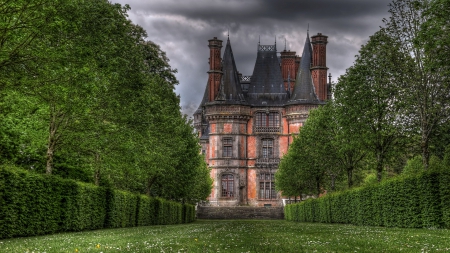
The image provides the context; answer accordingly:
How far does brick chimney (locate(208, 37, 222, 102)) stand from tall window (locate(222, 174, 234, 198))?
11763 millimetres

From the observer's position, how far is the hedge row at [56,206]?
62.6 ft

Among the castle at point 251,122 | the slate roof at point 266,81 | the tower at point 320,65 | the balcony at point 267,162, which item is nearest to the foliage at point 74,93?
the castle at point 251,122

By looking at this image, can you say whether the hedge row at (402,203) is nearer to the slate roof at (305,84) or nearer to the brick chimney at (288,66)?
the slate roof at (305,84)

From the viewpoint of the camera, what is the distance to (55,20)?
1641 cm

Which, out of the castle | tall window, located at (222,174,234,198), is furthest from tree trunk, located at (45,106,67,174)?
tall window, located at (222,174,234,198)

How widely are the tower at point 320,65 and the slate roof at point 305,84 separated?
2.90ft

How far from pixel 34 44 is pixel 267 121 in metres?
71.5

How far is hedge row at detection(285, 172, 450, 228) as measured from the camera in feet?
75.9

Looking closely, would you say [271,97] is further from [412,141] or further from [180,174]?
[412,141]

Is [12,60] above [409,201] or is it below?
above

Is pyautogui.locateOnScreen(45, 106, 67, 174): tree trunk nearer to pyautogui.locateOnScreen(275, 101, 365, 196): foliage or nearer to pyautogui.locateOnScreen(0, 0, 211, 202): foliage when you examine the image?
pyautogui.locateOnScreen(0, 0, 211, 202): foliage

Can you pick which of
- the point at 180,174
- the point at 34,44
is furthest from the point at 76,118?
the point at 180,174

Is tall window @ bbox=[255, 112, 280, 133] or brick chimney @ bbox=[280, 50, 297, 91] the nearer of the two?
tall window @ bbox=[255, 112, 280, 133]

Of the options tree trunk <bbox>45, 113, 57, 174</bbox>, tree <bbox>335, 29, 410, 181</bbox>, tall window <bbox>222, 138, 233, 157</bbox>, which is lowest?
tree trunk <bbox>45, 113, 57, 174</bbox>
